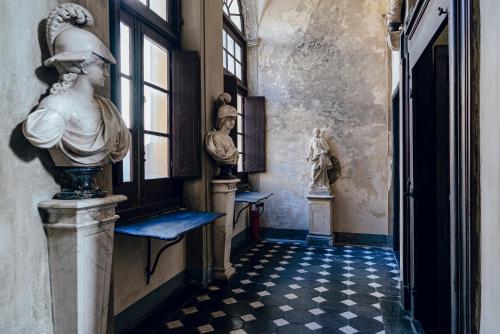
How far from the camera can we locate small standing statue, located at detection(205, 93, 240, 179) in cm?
378

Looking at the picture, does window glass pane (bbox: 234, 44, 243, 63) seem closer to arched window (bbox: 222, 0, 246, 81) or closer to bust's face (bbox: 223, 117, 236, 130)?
arched window (bbox: 222, 0, 246, 81)

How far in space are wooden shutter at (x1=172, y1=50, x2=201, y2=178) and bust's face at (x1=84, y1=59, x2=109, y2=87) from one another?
174cm

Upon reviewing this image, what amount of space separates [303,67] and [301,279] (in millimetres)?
3816

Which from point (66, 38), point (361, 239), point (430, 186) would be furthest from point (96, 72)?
point (361, 239)

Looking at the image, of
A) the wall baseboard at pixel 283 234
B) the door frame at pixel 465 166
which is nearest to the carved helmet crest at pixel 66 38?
the door frame at pixel 465 166

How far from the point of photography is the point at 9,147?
1.48 metres

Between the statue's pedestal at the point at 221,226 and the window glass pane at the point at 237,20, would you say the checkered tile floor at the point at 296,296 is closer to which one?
the statue's pedestal at the point at 221,226

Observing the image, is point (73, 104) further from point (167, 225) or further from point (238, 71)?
point (238, 71)

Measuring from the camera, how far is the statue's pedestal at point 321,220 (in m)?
5.63

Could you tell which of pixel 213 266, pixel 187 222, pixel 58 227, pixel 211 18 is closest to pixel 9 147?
pixel 58 227

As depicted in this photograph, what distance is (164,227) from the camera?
102 inches

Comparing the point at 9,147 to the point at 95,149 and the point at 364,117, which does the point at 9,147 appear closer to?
the point at 95,149

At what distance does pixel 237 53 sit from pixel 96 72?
15.3 feet

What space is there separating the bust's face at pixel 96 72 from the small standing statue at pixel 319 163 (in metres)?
4.32
